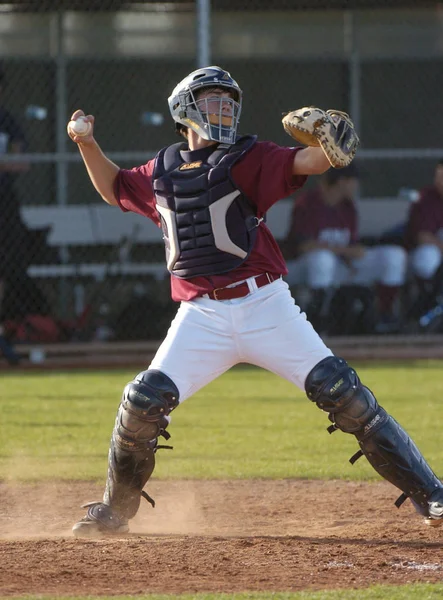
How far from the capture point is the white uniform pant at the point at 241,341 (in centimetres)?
449

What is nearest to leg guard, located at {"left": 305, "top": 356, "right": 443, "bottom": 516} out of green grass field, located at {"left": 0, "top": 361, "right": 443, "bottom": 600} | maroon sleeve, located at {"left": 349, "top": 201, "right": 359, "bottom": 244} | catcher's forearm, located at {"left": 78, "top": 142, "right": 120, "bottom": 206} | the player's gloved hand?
catcher's forearm, located at {"left": 78, "top": 142, "right": 120, "bottom": 206}

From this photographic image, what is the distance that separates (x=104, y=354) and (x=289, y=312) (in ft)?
20.9

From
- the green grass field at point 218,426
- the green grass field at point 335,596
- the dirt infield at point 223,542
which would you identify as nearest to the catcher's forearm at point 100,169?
the dirt infield at point 223,542

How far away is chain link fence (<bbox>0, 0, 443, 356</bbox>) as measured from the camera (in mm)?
11461

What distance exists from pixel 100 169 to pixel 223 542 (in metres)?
1.60

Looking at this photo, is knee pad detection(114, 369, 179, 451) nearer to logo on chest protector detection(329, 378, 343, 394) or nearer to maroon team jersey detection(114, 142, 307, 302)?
maroon team jersey detection(114, 142, 307, 302)

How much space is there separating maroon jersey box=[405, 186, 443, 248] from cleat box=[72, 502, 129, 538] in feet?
23.0

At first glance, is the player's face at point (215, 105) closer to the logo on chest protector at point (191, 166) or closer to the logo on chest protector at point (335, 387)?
the logo on chest protector at point (191, 166)

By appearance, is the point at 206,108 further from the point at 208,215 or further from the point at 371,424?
the point at 371,424

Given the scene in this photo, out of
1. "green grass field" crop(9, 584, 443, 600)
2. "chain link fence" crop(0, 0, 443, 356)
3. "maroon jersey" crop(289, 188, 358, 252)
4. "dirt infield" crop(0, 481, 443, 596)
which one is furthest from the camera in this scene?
"chain link fence" crop(0, 0, 443, 356)

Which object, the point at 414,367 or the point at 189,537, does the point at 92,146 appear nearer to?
the point at 189,537

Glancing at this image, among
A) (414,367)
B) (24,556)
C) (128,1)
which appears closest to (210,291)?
(24,556)

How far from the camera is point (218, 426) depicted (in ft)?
24.9

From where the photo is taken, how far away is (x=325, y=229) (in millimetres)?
10969
